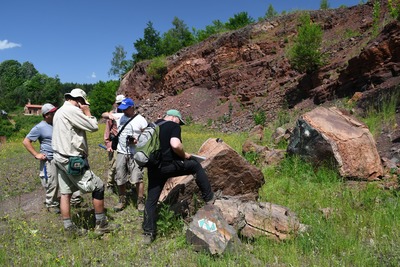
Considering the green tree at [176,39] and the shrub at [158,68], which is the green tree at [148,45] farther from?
the shrub at [158,68]

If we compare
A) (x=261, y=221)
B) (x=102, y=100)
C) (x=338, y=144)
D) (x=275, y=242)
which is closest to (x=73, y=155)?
(x=261, y=221)

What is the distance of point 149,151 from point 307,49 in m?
15.1

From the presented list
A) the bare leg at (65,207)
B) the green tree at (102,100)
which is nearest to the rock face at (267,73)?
the bare leg at (65,207)

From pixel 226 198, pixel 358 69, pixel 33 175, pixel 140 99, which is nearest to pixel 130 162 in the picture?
pixel 226 198

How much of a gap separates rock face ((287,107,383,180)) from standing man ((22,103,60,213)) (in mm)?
4689

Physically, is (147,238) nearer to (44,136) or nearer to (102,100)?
(44,136)

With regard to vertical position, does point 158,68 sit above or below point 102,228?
above

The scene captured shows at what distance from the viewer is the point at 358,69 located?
14.5 metres

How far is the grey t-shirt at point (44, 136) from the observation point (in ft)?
19.2

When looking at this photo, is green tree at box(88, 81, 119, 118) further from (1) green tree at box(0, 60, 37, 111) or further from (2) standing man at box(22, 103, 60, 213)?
(2) standing man at box(22, 103, 60, 213)

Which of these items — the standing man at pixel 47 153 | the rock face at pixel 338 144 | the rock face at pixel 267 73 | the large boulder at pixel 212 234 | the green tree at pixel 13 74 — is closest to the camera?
the large boulder at pixel 212 234

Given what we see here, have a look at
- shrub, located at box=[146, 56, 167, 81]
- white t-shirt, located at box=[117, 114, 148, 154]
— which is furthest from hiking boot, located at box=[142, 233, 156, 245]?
shrub, located at box=[146, 56, 167, 81]

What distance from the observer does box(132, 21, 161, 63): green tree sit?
50.9 meters

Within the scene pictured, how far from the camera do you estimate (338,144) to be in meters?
6.66
